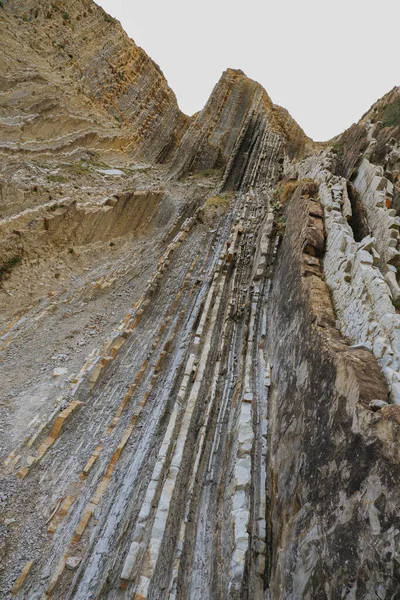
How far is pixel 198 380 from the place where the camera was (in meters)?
7.39

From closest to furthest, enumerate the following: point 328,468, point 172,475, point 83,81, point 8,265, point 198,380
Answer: point 328,468 < point 172,475 < point 198,380 < point 8,265 < point 83,81

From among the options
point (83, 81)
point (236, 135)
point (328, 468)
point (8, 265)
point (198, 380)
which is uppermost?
point (83, 81)

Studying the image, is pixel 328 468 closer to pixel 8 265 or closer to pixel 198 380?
pixel 198 380

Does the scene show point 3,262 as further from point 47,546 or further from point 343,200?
point 343,200

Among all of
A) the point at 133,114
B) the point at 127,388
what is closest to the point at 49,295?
the point at 127,388

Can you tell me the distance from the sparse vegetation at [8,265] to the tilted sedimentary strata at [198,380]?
45 mm

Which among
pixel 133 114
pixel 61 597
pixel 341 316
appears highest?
pixel 133 114

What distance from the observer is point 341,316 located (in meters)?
5.72

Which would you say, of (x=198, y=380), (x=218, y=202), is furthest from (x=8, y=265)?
(x=218, y=202)

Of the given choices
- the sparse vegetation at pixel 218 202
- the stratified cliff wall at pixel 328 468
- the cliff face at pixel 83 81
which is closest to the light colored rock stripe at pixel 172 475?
the stratified cliff wall at pixel 328 468

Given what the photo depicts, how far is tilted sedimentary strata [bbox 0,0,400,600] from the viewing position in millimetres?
3877

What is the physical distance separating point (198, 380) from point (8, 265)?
7098 mm

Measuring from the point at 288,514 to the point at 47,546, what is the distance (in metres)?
3.62

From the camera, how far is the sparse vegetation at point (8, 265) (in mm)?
10234
